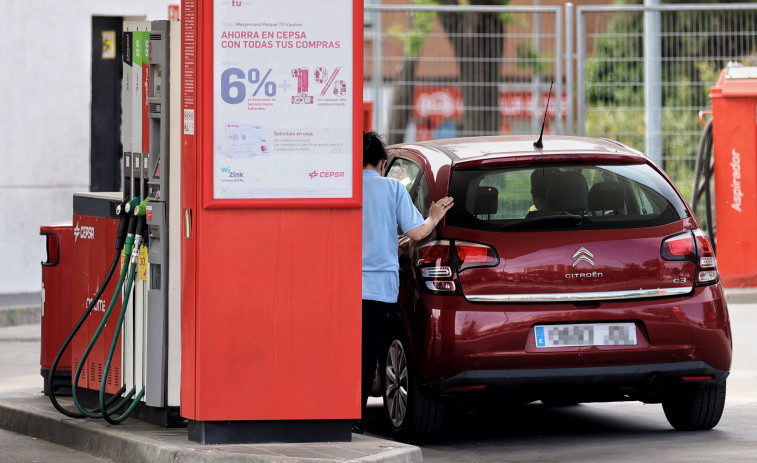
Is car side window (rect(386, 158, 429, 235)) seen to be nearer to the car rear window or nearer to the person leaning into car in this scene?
Answer: the car rear window

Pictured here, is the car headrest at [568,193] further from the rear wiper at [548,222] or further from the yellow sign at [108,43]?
the yellow sign at [108,43]

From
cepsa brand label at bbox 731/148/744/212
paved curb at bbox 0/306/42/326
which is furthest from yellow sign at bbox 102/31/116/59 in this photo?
cepsa brand label at bbox 731/148/744/212

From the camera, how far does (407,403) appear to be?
7930 mm

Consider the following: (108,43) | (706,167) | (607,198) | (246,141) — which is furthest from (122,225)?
(108,43)

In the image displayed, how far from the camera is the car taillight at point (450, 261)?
7684 millimetres

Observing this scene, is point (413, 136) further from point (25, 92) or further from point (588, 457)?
point (588, 457)

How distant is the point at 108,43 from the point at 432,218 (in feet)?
32.0

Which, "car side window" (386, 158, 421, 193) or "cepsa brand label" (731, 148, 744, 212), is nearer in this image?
"car side window" (386, 158, 421, 193)

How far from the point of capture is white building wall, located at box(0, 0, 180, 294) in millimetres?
16047

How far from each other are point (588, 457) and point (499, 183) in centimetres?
150

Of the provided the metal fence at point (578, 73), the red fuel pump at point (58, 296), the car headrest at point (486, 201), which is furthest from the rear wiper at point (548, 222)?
the metal fence at point (578, 73)

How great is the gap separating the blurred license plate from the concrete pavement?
3.23 ft

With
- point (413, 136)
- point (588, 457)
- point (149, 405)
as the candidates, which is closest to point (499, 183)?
point (588, 457)

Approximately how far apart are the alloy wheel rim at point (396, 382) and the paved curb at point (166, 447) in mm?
779
